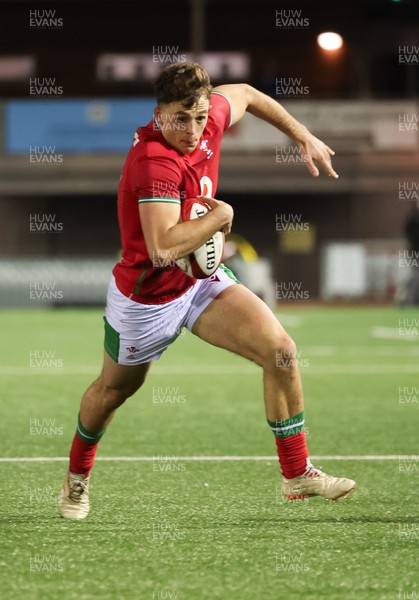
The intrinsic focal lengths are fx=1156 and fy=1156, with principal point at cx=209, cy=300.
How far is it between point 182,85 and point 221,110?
0.70m

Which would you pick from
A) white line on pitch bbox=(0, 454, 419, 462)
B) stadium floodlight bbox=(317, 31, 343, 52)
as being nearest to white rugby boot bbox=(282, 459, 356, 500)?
white line on pitch bbox=(0, 454, 419, 462)

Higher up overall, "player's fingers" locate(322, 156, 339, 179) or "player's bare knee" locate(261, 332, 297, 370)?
"player's fingers" locate(322, 156, 339, 179)

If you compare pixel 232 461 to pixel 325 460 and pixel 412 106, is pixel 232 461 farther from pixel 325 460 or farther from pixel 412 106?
pixel 412 106

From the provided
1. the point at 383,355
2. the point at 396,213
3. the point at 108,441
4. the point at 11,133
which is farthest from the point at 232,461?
the point at 396,213

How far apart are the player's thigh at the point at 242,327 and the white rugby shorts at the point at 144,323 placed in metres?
0.06

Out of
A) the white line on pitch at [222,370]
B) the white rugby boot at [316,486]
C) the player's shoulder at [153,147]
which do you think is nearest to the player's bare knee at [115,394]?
the white rugby boot at [316,486]

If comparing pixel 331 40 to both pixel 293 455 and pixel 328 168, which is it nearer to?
pixel 328 168

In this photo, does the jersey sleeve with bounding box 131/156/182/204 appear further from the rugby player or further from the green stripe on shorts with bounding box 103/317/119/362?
the green stripe on shorts with bounding box 103/317/119/362

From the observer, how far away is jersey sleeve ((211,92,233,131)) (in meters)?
5.19

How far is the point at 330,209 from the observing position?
103 feet

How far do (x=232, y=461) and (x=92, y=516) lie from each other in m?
1.57

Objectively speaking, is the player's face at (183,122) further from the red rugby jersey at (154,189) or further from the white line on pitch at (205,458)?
the white line on pitch at (205,458)

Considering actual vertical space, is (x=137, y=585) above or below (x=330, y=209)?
above

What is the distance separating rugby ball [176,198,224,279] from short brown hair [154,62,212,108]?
41 centimetres
